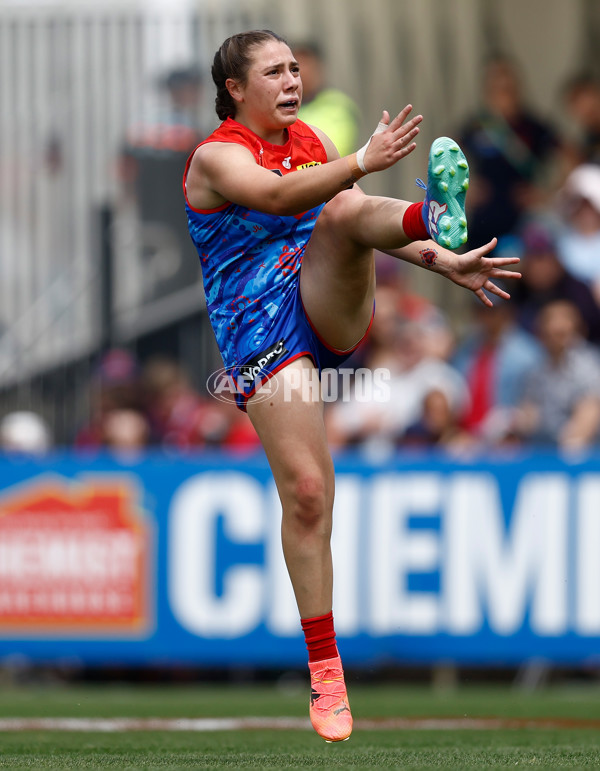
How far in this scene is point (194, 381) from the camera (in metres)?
10.9

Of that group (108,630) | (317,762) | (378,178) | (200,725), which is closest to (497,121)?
(378,178)

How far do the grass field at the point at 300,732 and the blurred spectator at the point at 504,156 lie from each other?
11.9ft

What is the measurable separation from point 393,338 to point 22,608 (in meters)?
3.03

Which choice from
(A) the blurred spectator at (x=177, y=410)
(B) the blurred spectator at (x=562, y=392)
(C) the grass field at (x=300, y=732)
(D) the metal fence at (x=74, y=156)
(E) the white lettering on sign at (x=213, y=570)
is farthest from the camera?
(D) the metal fence at (x=74, y=156)

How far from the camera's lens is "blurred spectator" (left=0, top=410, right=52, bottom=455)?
1015cm

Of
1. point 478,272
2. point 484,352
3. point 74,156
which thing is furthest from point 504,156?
point 478,272

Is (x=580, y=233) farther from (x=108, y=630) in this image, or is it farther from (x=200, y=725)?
(x=200, y=725)

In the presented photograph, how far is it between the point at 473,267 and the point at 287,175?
0.68 metres

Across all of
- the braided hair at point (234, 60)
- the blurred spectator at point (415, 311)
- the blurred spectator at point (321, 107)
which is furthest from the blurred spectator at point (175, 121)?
the braided hair at point (234, 60)

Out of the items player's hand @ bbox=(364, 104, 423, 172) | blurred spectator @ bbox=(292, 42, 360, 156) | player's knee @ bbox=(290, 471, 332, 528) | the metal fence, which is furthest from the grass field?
blurred spectator @ bbox=(292, 42, 360, 156)

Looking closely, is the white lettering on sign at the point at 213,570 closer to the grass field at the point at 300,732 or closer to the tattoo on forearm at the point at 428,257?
the grass field at the point at 300,732

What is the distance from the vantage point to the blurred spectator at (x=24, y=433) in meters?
10.1

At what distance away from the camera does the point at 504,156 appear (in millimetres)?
10969

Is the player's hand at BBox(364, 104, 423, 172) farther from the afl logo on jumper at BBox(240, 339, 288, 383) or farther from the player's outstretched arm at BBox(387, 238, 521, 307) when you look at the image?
the afl logo on jumper at BBox(240, 339, 288, 383)
